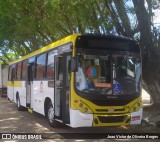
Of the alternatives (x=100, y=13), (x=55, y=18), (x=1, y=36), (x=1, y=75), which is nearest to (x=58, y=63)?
(x=100, y=13)

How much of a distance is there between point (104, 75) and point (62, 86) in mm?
1624

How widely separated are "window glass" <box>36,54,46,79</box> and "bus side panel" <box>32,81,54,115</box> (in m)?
0.31

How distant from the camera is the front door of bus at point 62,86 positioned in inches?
421

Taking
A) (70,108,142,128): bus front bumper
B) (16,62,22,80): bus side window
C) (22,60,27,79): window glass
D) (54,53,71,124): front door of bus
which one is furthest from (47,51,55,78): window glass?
(16,62,22,80): bus side window

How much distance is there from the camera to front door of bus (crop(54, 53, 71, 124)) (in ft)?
35.1

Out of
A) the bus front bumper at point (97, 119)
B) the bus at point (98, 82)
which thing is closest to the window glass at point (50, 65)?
the bus at point (98, 82)

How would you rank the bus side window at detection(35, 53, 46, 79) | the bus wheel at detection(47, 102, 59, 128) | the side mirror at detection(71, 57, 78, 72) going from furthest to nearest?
1. the bus side window at detection(35, 53, 46, 79)
2. the bus wheel at detection(47, 102, 59, 128)
3. the side mirror at detection(71, 57, 78, 72)

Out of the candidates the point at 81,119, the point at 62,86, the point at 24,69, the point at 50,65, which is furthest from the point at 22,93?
the point at 81,119

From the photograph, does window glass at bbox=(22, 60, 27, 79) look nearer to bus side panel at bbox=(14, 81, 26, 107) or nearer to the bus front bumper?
bus side panel at bbox=(14, 81, 26, 107)

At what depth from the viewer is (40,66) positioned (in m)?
14.1

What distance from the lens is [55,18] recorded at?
17.5 meters

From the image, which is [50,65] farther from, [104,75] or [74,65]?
[104,75]

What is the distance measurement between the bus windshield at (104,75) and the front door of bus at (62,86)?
670 millimetres

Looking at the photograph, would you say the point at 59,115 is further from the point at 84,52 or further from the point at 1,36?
the point at 1,36
